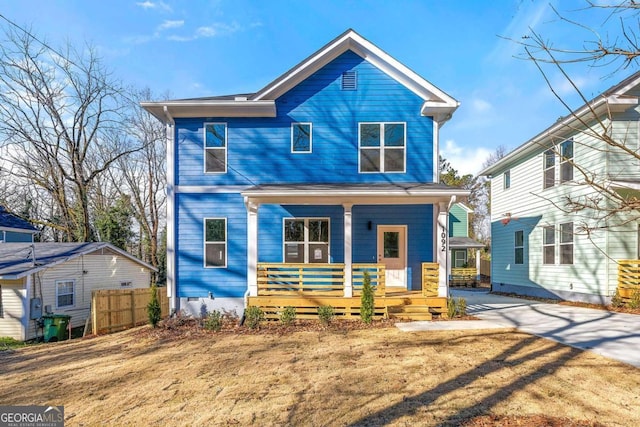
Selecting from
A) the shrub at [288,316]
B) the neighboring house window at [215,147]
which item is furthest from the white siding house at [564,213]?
the neighboring house window at [215,147]

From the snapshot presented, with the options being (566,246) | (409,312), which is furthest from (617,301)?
(409,312)

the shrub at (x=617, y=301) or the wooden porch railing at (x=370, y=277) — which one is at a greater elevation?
the wooden porch railing at (x=370, y=277)

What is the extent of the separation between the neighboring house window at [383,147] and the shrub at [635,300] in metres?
7.63

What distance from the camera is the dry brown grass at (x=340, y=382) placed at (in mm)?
Result: 3846

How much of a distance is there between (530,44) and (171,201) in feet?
31.6

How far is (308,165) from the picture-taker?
33.8 ft

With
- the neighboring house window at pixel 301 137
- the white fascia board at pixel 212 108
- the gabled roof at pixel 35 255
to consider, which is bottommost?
the gabled roof at pixel 35 255

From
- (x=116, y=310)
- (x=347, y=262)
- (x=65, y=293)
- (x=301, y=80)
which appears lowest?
(x=116, y=310)

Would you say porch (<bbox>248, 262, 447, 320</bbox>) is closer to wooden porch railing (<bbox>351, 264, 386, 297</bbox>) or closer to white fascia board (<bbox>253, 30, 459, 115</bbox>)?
wooden porch railing (<bbox>351, 264, 386, 297</bbox>)

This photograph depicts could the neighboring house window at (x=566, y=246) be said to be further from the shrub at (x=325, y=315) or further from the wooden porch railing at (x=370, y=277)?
the shrub at (x=325, y=315)

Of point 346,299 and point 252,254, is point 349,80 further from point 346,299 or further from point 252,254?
point 346,299

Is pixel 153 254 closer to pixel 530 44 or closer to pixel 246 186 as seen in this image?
pixel 246 186

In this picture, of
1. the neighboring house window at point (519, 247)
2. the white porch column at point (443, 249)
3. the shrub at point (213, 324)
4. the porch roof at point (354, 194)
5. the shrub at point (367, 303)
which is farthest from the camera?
the neighboring house window at point (519, 247)

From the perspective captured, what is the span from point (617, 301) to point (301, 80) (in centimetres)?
1180
